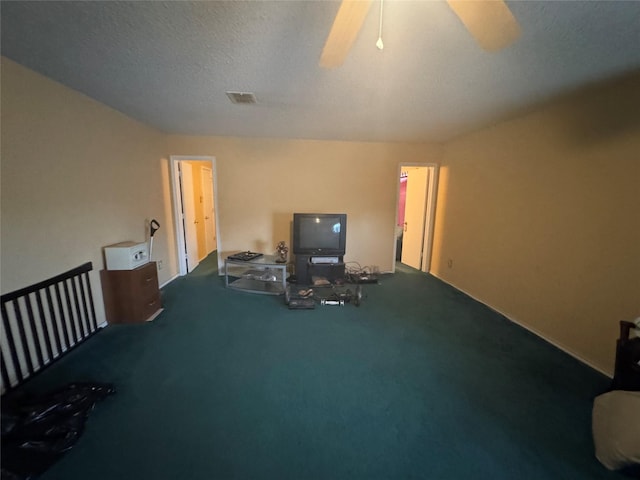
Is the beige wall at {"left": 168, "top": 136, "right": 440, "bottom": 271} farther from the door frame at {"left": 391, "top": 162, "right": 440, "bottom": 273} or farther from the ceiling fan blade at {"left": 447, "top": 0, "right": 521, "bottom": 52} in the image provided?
the ceiling fan blade at {"left": 447, "top": 0, "right": 521, "bottom": 52}

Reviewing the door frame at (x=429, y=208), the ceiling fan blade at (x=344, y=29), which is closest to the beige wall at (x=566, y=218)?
the door frame at (x=429, y=208)

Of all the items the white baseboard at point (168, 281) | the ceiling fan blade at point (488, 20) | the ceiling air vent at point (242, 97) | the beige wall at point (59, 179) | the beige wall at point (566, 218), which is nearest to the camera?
the ceiling fan blade at point (488, 20)

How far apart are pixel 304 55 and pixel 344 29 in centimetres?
66

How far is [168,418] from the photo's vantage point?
158cm

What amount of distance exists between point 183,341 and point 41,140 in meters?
2.01

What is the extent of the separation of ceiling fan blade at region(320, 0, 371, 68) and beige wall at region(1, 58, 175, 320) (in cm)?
225

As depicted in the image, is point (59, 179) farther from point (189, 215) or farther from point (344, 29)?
point (344, 29)

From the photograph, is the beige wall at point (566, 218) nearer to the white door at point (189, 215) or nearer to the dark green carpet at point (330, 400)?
the dark green carpet at point (330, 400)

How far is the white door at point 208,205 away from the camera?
5.37 meters

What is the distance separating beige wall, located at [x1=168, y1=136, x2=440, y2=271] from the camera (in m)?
4.11

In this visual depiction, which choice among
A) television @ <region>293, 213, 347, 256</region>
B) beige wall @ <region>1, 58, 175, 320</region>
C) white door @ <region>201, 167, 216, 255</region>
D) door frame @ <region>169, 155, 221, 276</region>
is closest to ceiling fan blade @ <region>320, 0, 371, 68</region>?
beige wall @ <region>1, 58, 175, 320</region>

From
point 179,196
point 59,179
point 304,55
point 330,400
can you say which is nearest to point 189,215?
point 179,196

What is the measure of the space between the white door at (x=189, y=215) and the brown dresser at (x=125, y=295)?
1.73 m

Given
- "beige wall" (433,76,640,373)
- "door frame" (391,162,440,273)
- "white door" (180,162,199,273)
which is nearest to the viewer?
"beige wall" (433,76,640,373)
